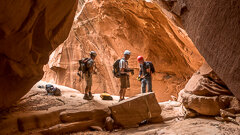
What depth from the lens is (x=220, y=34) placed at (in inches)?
61.1

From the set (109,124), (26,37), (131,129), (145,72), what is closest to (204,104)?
(131,129)

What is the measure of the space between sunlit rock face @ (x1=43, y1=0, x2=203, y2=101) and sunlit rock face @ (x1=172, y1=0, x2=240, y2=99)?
26.6 ft

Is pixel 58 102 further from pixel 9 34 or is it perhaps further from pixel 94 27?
pixel 94 27

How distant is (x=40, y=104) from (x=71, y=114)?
1.09 metres

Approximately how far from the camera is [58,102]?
16.9ft

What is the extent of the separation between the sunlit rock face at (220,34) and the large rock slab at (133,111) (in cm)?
302

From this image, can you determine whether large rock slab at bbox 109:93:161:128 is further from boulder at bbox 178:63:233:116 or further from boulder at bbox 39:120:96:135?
boulder at bbox 178:63:233:116

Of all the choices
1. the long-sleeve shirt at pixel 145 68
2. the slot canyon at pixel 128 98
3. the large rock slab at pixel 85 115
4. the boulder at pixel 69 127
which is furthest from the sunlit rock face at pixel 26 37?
the long-sleeve shirt at pixel 145 68

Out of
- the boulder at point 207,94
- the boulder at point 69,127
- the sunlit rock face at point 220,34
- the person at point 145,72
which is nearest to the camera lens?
the sunlit rock face at point 220,34

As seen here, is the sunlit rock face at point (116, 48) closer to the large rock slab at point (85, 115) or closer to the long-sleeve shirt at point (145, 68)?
the long-sleeve shirt at point (145, 68)

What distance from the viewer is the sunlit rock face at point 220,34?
1393 millimetres

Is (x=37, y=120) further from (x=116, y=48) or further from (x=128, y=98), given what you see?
(x=116, y=48)

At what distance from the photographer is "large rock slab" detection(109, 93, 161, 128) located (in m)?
4.60

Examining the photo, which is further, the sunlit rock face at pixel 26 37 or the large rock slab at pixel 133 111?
the large rock slab at pixel 133 111
